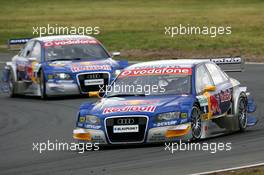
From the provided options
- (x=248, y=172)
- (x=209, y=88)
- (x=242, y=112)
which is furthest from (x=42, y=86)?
(x=248, y=172)

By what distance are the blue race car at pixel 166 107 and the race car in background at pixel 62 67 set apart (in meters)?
6.48

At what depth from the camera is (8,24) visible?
182 ft

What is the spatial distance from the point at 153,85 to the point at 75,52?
332 inches

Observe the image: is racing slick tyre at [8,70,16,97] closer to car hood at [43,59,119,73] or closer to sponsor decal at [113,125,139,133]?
car hood at [43,59,119,73]

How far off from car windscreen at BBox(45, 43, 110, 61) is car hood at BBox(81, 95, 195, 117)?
8501mm

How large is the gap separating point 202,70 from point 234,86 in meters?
0.80

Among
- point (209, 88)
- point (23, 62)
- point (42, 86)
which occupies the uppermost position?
point (209, 88)

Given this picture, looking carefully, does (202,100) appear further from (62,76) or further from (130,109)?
(62,76)

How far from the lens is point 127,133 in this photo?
14.3m

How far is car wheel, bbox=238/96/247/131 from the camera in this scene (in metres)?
15.9

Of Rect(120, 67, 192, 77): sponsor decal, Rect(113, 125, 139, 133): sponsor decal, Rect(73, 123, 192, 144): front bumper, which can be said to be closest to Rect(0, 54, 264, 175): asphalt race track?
Rect(73, 123, 192, 144): front bumper

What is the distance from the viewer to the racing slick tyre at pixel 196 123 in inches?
571

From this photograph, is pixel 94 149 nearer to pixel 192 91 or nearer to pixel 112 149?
pixel 112 149

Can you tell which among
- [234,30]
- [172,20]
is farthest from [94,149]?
[172,20]
